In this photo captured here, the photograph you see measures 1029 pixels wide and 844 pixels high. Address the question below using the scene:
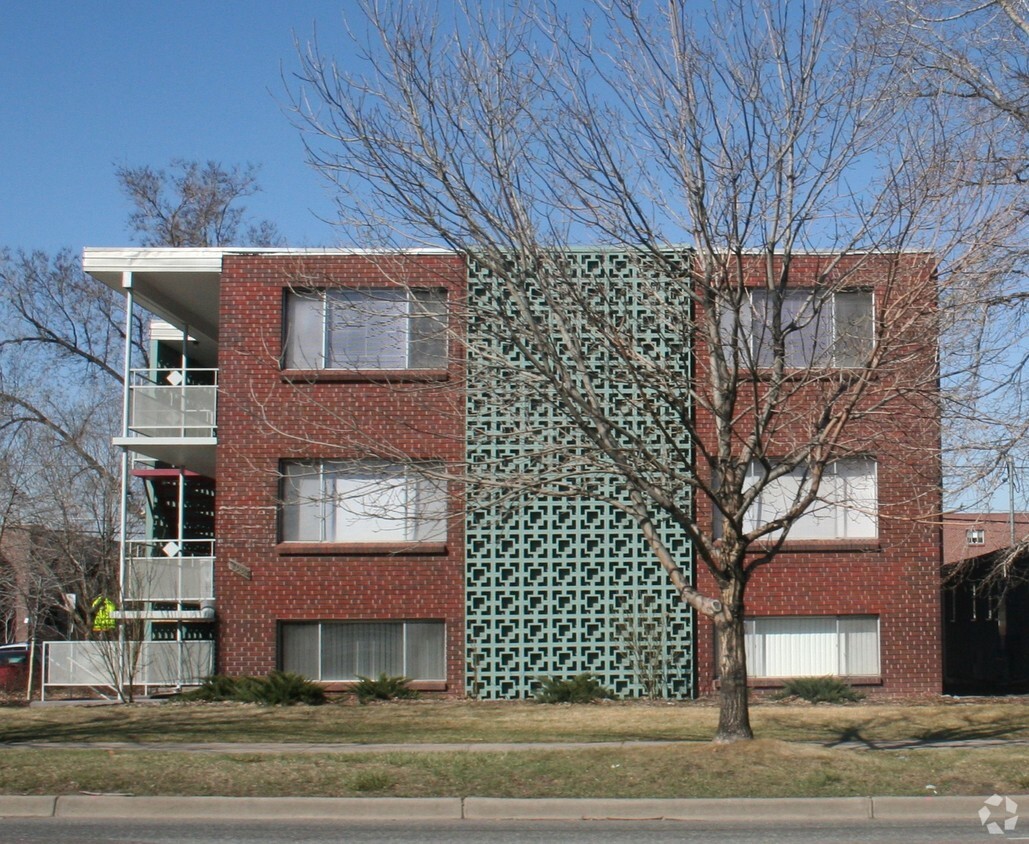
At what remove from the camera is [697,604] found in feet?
40.1

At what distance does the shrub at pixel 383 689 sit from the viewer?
20156 millimetres

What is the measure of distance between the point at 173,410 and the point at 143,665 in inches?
177

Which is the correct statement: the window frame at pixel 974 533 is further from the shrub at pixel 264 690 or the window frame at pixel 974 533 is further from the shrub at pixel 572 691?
the shrub at pixel 264 690

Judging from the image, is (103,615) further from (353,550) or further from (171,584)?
(353,550)

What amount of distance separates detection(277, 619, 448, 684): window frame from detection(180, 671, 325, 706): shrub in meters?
0.91

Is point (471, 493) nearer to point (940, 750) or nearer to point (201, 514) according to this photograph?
point (940, 750)

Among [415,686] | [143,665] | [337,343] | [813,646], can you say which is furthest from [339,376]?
[813,646]

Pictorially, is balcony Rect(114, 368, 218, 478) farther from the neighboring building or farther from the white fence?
the white fence

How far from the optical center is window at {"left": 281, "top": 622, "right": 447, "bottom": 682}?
21.2 metres

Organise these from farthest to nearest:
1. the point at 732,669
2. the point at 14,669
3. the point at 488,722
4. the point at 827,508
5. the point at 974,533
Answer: the point at 14,669 → the point at 974,533 → the point at 827,508 → the point at 488,722 → the point at 732,669

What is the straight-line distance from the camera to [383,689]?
20.2m

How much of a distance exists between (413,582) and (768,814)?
11.5 m

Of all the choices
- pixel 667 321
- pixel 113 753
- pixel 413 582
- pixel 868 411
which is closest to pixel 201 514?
pixel 413 582

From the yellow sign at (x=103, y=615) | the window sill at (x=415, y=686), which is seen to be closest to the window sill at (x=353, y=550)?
the window sill at (x=415, y=686)
